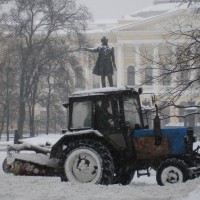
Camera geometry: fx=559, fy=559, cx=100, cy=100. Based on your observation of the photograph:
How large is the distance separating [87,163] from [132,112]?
143cm

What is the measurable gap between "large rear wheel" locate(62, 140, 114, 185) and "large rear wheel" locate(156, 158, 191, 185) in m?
0.93

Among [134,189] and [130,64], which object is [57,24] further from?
[130,64]

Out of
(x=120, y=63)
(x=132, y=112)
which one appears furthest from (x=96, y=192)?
(x=120, y=63)

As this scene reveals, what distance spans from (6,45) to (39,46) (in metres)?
2.25

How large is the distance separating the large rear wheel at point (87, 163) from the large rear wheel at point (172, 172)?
93 centimetres

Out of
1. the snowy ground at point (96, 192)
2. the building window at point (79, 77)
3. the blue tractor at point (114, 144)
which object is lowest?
the snowy ground at point (96, 192)

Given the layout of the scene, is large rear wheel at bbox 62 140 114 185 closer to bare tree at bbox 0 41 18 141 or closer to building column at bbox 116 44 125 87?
bare tree at bbox 0 41 18 141

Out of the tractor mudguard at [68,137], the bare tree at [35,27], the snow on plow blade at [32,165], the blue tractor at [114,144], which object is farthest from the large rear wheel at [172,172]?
the bare tree at [35,27]

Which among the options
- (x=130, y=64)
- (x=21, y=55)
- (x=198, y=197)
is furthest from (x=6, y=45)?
(x=130, y=64)

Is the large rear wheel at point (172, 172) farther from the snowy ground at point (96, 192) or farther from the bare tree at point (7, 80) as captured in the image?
the bare tree at point (7, 80)

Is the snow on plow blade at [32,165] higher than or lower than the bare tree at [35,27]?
lower

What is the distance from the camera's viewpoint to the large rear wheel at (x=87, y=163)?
410 inches

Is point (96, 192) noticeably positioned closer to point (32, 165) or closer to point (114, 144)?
point (114, 144)

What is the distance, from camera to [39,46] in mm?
35812
